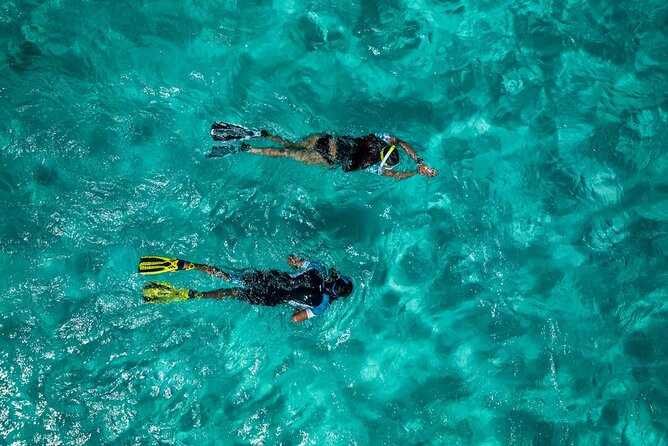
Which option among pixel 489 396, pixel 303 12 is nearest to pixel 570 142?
pixel 489 396

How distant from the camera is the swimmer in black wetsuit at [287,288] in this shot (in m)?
7.59

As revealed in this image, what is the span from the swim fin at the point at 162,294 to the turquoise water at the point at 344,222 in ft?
1.28

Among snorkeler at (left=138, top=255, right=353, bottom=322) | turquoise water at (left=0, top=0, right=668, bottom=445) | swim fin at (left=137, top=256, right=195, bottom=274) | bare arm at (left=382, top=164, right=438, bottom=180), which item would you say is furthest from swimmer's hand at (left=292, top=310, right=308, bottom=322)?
bare arm at (left=382, top=164, right=438, bottom=180)

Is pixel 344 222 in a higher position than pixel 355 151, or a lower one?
lower

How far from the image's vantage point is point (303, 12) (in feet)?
31.1

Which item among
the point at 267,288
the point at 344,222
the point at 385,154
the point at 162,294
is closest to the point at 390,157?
the point at 385,154

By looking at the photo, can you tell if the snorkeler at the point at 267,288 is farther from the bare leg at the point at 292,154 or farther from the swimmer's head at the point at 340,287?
the bare leg at the point at 292,154

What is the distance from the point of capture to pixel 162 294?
7.67 m

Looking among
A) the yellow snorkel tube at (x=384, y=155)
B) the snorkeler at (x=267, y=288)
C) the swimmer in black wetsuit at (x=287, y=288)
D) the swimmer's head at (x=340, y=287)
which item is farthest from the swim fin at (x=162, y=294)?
the yellow snorkel tube at (x=384, y=155)

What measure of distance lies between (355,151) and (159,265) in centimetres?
363

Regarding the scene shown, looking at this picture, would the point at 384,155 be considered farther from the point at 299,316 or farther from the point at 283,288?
the point at 299,316

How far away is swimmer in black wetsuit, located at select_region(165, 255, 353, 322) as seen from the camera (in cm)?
759

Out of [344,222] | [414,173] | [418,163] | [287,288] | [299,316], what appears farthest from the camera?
[344,222]

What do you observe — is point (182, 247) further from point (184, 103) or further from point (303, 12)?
point (303, 12)
